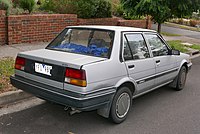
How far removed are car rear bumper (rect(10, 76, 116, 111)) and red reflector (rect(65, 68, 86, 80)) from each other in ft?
0.77

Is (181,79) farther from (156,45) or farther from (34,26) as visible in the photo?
(34,26)

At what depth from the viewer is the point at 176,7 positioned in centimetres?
966

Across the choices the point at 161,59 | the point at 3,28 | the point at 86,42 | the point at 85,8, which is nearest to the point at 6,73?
the point at 86,42

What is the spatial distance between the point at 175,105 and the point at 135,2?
19.7 ft

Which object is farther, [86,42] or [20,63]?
[86,42]

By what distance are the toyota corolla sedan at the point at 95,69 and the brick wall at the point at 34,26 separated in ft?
13.9

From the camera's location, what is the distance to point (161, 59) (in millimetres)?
5031

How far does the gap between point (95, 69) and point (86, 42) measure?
885 millimetres

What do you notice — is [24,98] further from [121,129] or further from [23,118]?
[121,129]

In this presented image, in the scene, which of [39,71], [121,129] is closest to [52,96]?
[39,71]

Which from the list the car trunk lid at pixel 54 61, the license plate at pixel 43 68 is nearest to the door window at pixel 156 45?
the car trunk lid at pixel 54 61

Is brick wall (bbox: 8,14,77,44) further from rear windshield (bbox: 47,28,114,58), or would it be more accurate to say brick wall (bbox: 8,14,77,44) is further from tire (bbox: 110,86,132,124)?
tire (bbox: 110,86,132,124)

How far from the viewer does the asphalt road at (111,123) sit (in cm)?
381

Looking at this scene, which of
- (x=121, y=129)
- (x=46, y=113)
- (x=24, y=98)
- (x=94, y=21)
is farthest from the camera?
(x=94, y=21)
